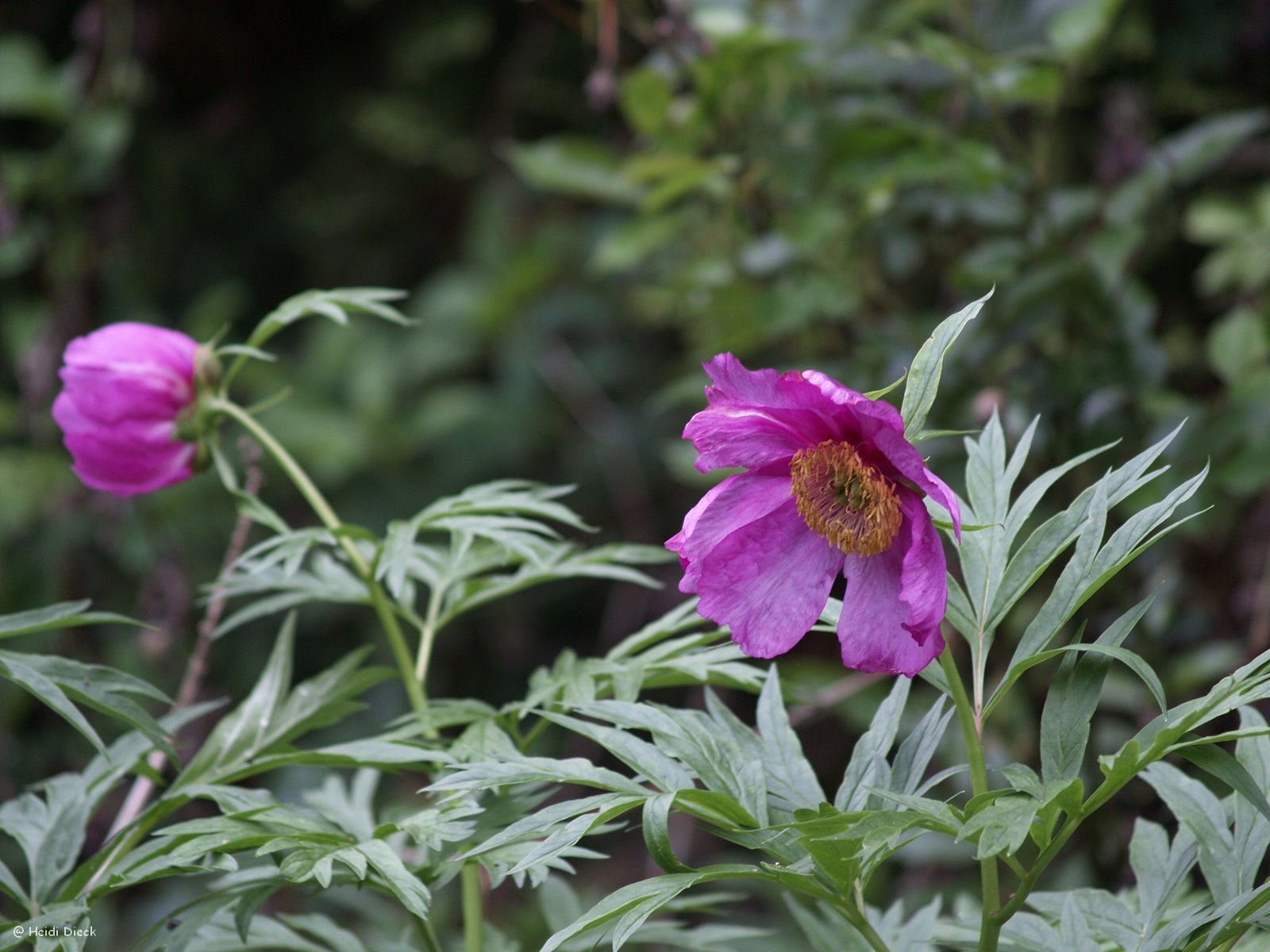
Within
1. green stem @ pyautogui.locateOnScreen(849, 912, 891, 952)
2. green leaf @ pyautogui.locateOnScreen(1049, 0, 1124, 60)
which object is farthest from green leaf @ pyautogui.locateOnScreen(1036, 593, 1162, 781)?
green leaf @ pyautogui.locateOnScreen(1049, 0, 1124, 60)

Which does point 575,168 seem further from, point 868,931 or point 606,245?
point 868,931

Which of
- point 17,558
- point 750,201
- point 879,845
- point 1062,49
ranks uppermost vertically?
point 1062,49

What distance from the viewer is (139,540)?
82.7 inches

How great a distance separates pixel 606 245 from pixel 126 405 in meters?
0.83

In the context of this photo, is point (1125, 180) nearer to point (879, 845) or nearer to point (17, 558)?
point (879, 845)

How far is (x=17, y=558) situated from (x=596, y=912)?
1.95 metres

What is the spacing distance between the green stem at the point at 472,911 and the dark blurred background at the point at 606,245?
0.88 ft

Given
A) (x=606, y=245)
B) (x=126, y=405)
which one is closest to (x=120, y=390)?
(x=126, y=405)

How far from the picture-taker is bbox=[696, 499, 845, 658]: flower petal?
570 millimetres

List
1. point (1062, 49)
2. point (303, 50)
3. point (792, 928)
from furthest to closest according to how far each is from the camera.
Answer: point (303, 50) → point (792, 928) → point (1062, 49)

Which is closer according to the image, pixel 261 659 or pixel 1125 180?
pixel 1125 180

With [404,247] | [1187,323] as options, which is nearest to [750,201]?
[1187,323]

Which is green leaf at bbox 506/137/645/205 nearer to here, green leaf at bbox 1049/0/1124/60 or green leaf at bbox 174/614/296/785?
green leaf at bbox 1049/0/1124/60

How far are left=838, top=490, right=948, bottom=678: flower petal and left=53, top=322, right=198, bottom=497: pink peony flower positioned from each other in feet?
1.50
